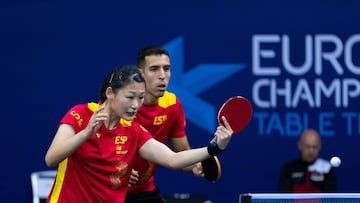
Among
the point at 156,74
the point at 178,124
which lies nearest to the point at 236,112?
the point at 156,74

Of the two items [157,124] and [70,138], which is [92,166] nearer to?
[70,138]

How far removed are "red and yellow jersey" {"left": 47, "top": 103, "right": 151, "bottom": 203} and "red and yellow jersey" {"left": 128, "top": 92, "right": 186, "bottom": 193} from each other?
1231 mm

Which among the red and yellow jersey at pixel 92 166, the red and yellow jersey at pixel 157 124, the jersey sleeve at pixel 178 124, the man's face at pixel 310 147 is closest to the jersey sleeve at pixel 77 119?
the red and yellow jersey at pixel 92 166

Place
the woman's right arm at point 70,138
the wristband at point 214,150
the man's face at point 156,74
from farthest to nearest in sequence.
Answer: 1. the man's face at point 156,74
2. the wristband at point 214,150
3. the woman's right arm at point 70,138

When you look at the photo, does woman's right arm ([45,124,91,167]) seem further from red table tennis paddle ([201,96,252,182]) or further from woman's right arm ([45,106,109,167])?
red table tennis paddle ([201,96,252,182])

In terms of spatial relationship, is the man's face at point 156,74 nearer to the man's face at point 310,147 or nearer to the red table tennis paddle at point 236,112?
the red table tennis paddle at point 236,112

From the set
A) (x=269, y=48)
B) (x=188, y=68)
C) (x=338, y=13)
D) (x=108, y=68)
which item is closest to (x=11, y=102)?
(x=108, y=68)

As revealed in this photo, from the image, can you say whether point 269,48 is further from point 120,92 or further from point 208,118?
point 120,92

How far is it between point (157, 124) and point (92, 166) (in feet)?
5.28

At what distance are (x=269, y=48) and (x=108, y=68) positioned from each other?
5.42 feet

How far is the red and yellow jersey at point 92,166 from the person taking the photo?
6.64m

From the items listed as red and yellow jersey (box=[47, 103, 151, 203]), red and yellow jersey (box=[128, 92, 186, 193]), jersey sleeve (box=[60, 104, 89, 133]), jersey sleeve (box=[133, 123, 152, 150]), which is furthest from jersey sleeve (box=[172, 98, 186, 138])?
jersey sleeve (box=[60, 104, 89, 133])

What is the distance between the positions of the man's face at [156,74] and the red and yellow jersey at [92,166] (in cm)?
130

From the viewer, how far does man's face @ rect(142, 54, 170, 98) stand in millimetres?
8047
